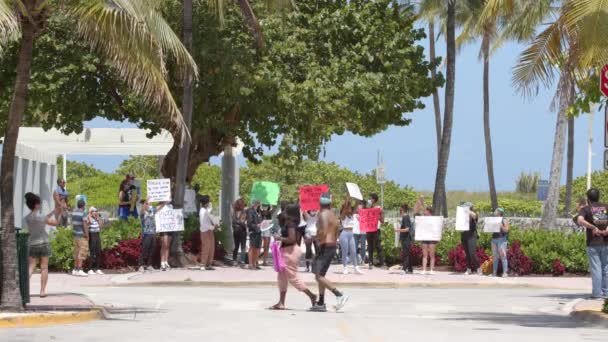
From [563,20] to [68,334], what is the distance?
1179 cm

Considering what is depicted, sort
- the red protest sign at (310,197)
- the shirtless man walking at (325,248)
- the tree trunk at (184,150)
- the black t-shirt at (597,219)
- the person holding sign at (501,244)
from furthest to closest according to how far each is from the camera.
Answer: the red protest sign at (310,197) < the tree trunk at (184,150) < the person holding sign at (501,244) < the black t-shirt at (597,219) < the shirtless man walking at (325,248)

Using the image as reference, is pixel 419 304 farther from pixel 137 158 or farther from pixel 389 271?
pixel 137 158

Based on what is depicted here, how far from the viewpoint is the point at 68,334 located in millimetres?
15781

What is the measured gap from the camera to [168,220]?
102 feet

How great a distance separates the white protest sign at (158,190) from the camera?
30.9 metres

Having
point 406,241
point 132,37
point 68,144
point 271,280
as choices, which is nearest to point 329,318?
point 132,37

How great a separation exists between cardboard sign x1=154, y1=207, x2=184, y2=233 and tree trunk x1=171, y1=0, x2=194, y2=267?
0.39 metres

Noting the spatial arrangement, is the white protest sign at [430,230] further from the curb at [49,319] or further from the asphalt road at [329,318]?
the curb at [49,319]

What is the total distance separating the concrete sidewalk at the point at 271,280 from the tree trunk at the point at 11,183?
7665mm

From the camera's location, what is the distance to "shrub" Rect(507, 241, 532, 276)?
31562mm

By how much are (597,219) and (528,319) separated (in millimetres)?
3088

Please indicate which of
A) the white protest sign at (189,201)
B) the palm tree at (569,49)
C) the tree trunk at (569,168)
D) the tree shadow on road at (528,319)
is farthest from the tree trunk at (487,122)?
the tree shadow on road at (528,319)

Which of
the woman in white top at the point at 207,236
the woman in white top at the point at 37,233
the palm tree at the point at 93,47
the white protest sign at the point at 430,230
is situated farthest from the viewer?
the white protest sign at the point at 430,230

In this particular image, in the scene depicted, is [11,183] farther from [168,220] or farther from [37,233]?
[168,220]
